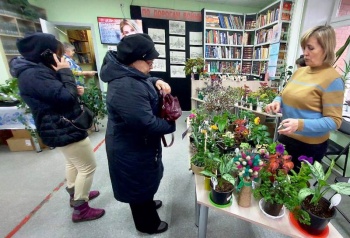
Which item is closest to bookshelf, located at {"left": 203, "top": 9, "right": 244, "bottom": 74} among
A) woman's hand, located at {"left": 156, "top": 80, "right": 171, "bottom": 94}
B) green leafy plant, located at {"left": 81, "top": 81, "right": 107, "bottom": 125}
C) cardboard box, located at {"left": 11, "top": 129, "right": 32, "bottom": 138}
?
green leafy plant, located at {"left": 81, "top": 81, "right": 107, "bottom": 125}

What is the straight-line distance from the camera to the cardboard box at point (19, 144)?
273 cm

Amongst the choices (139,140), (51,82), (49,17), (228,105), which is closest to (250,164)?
(139,140)

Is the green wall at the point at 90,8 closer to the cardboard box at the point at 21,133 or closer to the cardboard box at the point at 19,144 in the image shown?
the cardboard box at the point at 21,133

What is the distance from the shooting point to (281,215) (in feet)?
2.75

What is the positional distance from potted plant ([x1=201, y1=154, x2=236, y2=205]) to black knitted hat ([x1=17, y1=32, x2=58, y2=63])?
4.17 ft

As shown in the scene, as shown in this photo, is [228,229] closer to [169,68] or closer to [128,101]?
[128,101]

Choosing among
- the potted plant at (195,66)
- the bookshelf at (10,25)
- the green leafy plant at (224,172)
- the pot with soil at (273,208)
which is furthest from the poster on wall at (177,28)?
the pot with soil at (273,208)

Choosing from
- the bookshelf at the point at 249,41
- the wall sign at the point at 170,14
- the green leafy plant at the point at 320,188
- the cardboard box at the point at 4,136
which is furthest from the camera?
the wall sign at the point at 170,14

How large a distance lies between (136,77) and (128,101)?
146 millimetres

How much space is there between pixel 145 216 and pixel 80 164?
0.68m

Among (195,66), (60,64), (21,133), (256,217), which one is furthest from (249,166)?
(21,133)

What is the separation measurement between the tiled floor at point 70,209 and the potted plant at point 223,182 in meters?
0.80

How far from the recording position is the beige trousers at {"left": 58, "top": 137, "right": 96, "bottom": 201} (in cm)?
136

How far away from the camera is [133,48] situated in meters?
0.88
